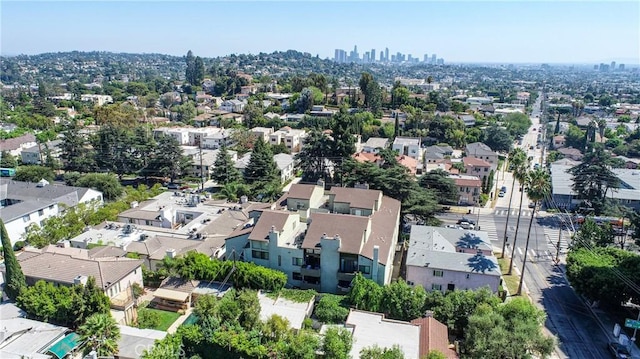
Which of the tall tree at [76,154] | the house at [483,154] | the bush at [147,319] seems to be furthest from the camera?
the house at [483,154]

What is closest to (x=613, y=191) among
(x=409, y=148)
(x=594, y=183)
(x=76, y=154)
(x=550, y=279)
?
(x=594, y=183)

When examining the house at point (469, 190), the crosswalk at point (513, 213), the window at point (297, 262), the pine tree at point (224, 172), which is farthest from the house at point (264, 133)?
the window at point (297, 262)

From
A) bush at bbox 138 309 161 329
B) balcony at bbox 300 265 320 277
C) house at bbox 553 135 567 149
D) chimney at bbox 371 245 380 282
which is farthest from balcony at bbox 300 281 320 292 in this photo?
house at bbox 553 135 567 149

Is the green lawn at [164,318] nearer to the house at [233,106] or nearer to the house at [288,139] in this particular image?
the house at [288,139]

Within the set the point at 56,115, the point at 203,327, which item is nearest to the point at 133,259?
the point at 203,327

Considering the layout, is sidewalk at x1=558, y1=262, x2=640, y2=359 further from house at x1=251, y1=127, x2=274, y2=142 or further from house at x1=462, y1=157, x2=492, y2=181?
house at x1=251, y1=127, x2=274, y2=142

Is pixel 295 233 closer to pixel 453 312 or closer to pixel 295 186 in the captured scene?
pixel 295 186

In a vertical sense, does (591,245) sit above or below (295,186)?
below
